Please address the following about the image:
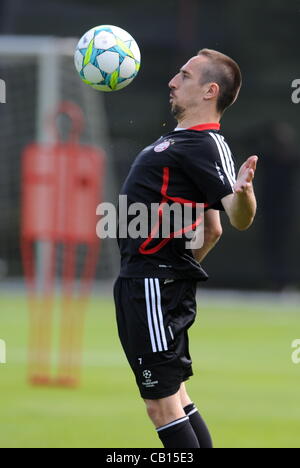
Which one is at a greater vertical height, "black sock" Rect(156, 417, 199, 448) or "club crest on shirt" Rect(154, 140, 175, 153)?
"club crest on shirt" Rect(154, 140, 175, 153)

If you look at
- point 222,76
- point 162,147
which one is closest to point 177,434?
point 162,147

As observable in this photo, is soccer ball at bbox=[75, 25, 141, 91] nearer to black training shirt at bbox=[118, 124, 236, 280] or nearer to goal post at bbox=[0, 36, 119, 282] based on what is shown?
black training shirt at bbox=[118, 124, 236, 280]

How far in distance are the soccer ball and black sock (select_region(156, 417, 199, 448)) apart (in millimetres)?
1859

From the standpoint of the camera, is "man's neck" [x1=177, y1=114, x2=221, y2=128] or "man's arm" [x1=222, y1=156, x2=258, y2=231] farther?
"man's neck" [x1=177, y1=114, x2=221, y2=128]

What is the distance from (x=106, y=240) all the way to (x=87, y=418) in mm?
9429

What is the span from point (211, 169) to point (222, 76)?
0.60m

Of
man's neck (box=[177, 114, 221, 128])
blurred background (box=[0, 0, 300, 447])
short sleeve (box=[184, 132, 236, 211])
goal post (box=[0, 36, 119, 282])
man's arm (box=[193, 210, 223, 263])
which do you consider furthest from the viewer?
blurred background (box=[0, 0, 300, 447])

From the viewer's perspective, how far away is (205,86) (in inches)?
222

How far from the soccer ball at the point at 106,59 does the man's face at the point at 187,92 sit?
1.32ft

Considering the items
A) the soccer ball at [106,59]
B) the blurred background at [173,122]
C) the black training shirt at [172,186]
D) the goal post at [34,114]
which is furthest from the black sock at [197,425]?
the goal post at [34,114]

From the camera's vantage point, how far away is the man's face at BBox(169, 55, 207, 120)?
222 inches

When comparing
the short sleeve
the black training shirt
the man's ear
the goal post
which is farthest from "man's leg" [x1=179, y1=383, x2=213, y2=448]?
the goal post
